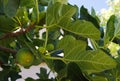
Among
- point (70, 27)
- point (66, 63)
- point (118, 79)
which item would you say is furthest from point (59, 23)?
point (118, 79)

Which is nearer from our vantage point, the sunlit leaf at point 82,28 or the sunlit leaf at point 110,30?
the sunlit leaf at point 82,28

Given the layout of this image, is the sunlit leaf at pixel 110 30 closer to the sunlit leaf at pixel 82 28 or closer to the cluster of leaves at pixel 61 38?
the cluster of leaves at pixel 61 38

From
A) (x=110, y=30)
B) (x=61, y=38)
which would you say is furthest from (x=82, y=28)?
(x=110, y=30)

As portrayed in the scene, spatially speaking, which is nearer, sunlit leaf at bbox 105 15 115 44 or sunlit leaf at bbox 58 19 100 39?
sunlit leaf at bbox 58 19 100 39

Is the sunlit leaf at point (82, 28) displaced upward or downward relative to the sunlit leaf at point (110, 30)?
upward

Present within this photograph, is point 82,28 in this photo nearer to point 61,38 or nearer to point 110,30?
point 61,38

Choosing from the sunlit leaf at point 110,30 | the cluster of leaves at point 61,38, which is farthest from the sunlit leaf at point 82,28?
the sunlit leaf at point 110,30

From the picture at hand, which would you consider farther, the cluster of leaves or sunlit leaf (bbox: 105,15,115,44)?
sunlit leaf (bbox: 105,15,115,44)

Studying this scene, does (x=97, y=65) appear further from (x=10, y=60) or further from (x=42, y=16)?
(x=10, y=60)

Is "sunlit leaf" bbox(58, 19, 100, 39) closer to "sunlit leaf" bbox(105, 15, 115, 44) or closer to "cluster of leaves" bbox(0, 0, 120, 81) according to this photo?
"cluster of leaves" bbox(0, 0, 120, 81)

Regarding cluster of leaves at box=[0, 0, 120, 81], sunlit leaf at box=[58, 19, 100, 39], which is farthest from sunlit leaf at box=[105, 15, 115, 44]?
sunlit leaf at box=[58, 19, 100, 39]

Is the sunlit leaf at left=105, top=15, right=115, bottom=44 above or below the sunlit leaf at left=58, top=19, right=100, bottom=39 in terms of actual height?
below
